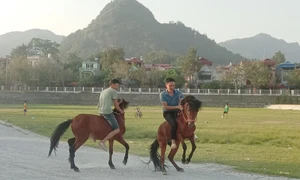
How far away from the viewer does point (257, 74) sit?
293 feet

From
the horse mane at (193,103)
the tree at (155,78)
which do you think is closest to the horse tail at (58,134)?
the horse mane at (193,103)

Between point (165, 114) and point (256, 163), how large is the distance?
364 centimetres

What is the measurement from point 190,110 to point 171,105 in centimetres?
81

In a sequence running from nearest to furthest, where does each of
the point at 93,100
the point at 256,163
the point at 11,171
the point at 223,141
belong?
the point at 11,171, the point at 256,163, the point at 223,141, the point at 93,100

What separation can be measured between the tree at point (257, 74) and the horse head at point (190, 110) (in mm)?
80037

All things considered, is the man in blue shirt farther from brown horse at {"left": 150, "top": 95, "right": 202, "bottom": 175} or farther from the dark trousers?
brown horse at {"left": 150, "top": 95, "right": 202, "bottom": 175}

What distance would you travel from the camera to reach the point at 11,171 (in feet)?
36.3

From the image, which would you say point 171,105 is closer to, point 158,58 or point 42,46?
point 42,46

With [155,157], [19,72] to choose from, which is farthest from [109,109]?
[19,72]

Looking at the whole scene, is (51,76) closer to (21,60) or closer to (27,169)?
(21,60)

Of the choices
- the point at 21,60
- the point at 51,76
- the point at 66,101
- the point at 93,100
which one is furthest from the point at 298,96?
the point at 21,60

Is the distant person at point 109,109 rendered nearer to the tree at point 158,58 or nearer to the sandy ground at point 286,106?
the sandy ground at point 286,106

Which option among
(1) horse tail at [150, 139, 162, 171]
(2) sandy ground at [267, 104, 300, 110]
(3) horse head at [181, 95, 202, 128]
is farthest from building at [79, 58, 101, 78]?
(3) horse head at [181, 95, 202, 128]

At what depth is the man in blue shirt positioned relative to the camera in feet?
37.4
